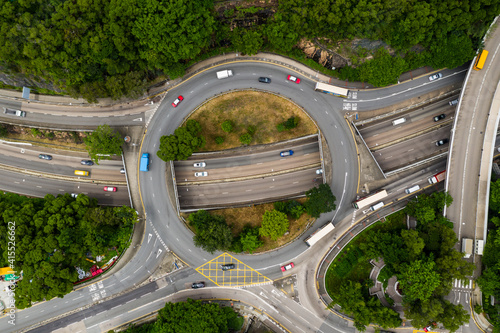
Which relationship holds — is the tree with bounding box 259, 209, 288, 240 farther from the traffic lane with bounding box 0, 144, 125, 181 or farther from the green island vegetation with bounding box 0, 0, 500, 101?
the traffic lane with bounding box 0, 144, 125, 181

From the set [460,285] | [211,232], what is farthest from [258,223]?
[460,285]

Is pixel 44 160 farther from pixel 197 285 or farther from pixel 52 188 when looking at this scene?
pixel 197 285

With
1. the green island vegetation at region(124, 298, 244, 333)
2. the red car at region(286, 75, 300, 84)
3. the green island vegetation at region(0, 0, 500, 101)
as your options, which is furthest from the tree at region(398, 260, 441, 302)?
the red car at region(286, 75, 300, 84)

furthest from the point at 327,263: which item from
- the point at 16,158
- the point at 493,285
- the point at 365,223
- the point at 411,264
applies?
the point at 16,158

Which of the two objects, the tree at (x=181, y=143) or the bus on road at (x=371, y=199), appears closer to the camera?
the tree at (x=181, y=143)

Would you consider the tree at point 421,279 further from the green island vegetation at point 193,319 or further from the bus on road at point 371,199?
the green island vegetation at point 193,319

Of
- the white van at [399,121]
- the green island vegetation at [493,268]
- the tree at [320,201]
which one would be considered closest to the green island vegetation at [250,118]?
the tree at [320,201]

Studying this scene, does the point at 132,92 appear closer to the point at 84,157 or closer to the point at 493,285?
the point at 84,157
